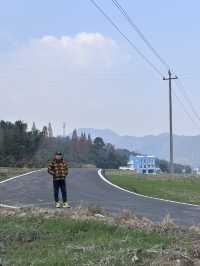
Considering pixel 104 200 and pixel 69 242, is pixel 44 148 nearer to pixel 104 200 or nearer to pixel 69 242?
pixel 104 200

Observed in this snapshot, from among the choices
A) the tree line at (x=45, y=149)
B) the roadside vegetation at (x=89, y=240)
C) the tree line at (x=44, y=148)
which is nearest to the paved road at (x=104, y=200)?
the roadside vegetation at (x=89, y=240)

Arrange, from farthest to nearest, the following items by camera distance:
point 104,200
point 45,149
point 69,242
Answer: point 45,149 → point 104,200 → point 69,242

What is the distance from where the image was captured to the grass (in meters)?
9.27

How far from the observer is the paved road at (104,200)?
60.1 ft

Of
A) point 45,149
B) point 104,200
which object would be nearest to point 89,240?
point 104,200

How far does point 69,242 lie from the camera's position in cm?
1123

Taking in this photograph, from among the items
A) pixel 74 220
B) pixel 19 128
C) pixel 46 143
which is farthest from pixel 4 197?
pixel 46 143

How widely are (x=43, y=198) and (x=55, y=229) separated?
34.3 feet

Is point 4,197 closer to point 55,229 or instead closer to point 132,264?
point 55,229

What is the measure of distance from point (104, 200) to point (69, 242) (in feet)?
38.2

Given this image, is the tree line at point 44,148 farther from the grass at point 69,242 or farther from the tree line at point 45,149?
the grass at point 69,242

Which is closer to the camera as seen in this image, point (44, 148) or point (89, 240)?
point (89, 240)

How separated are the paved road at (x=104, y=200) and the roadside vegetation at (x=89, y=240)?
10.5 ft

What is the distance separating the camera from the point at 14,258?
9.78 metres
